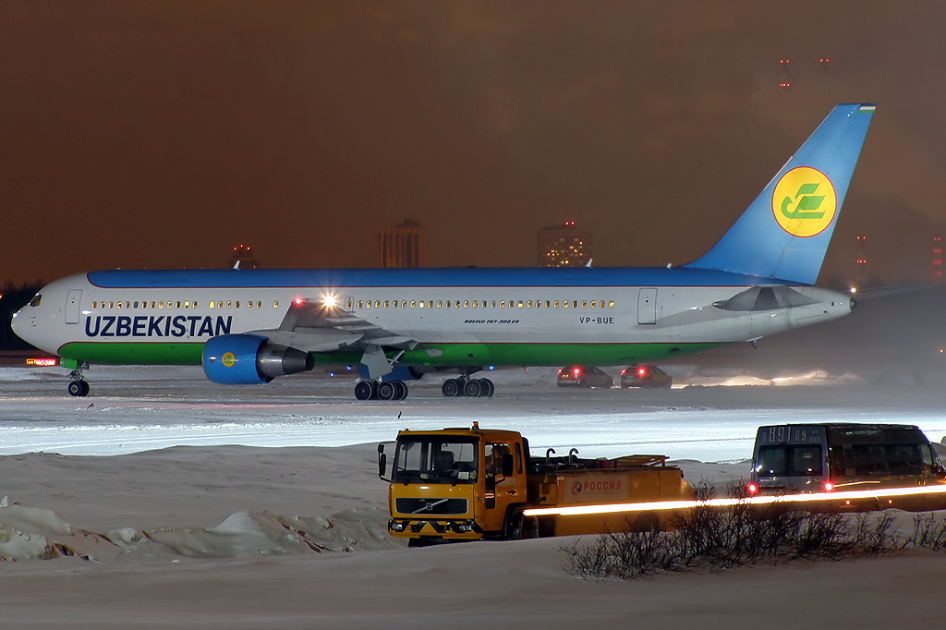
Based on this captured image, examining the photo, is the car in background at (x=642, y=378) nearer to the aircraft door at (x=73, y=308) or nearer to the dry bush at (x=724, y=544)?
the aircraft door at (x=73, y=308)

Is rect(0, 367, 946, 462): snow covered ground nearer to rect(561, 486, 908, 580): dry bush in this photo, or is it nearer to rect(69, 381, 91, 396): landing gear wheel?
rect(69, 381, 91, 396): landing gear wheel

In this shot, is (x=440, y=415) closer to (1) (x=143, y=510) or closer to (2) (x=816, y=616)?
(1) (x=143, y=510)

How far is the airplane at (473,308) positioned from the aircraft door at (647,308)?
0.15ft

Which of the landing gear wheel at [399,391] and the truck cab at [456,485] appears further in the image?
the landing gear wheel at [399,391]

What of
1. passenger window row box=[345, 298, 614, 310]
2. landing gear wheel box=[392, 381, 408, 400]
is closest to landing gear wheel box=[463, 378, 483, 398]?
landing gear wheel box=[392, 381, 408, 400]

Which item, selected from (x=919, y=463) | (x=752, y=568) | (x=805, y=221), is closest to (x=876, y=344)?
(x=805, y=221)

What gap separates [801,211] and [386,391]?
1492 centimetres

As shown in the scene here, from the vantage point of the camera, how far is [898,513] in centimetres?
1633

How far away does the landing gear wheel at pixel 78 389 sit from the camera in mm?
43438

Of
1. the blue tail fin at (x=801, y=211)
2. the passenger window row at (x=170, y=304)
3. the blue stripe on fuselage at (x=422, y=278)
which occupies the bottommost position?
the passenger window row at (x=170, y=304)

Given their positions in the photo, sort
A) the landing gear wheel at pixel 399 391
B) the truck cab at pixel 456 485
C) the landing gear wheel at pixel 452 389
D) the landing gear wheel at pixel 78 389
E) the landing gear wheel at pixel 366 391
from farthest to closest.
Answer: the landing gear wheel at pixel 452 389 < the landing gear wheel at pixel 78 389 < the landing gear wheel at pixel 366 391 < the landing gear wheel at pixel 399 391 < the truck cab at pixel 456 485

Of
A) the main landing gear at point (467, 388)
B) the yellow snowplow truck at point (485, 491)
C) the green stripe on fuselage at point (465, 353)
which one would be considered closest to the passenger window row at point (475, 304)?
the green stripe on fuselage at point (465, 353)

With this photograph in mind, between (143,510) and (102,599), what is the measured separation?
6.46m

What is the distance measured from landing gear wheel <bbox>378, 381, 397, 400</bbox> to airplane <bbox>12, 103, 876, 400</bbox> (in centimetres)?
5
